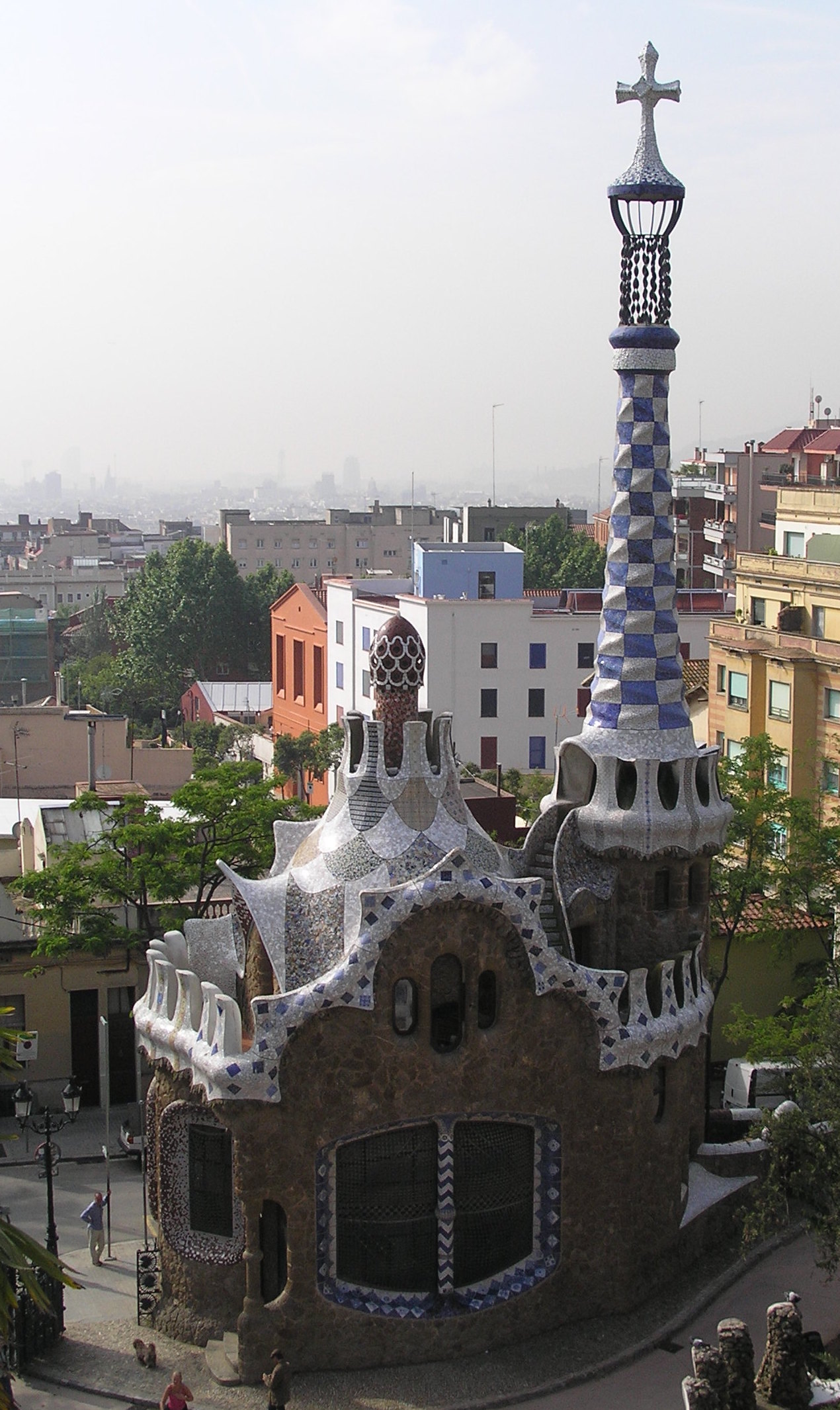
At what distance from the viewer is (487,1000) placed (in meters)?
20.7

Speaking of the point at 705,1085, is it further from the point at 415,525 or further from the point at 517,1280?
the point at 415,525

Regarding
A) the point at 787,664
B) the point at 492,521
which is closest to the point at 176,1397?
the point at 787,664

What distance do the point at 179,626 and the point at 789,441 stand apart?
1463 inches

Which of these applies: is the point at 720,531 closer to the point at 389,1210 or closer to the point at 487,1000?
the point at 487,1000

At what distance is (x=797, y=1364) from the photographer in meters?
19.5

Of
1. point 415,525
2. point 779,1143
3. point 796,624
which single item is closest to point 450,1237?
point 779,1143

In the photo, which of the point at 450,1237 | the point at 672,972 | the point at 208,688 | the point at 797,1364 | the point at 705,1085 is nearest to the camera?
the point at 797,1364

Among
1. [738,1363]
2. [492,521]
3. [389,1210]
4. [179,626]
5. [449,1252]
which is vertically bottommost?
[738,1363]

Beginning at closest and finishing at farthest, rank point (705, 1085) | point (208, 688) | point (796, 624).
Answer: point (705, 1085)
point (796, 624)
point (208, 688)

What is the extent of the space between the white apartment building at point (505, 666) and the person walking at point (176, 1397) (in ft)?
134

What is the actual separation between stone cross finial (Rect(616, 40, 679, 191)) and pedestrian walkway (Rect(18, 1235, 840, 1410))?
15.5 m

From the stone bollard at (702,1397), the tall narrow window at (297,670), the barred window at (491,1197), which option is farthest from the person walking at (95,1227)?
the tall narrow window at (297,670)

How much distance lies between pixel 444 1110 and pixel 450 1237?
1715 millimetres

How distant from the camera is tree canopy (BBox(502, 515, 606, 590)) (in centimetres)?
9944
